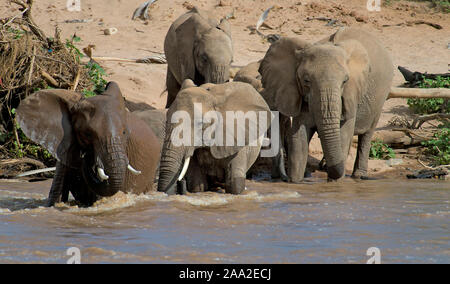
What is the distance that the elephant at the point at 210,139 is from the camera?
8227mm

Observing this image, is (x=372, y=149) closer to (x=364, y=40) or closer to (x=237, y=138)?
(x=364, y=40)

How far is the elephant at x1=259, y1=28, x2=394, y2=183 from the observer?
9.58m

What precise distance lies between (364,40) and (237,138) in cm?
288

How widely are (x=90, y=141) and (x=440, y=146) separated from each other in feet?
19.4

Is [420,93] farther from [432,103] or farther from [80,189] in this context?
[80,189]

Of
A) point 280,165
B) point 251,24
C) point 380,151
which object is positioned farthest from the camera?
point 251,24

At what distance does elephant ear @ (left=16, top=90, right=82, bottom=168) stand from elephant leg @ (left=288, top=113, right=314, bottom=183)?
3.48 meters

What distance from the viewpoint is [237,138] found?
8805 mm

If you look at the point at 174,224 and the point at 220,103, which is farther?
the point at 220,103

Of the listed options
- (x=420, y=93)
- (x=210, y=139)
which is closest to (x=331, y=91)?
(x=210, y=139)

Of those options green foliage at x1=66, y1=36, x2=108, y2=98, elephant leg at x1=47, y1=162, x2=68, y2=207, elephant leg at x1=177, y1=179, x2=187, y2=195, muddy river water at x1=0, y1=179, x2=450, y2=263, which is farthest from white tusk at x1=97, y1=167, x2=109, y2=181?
green foliage at x1=66, y1=36, x2=108, y2=98

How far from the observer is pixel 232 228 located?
23.0 feet
